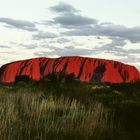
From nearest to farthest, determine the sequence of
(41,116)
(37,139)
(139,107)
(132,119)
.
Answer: (37,139) < (41,116) < (132,119) < (139,107)

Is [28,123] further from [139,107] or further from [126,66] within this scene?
[126,66]

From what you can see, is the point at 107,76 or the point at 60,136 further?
the point at 107,76

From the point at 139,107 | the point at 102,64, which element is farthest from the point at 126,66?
the point at 139,107

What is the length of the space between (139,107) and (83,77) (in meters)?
116

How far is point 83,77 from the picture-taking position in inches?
5044

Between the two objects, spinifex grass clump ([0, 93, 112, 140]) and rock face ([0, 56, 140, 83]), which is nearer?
spinifex grass clump ([0, 93, 112, 140])

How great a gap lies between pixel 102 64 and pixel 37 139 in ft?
405

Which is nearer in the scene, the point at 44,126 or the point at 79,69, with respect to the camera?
the point at 44,126

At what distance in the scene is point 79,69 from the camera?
427 feet

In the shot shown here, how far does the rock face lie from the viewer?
420ft

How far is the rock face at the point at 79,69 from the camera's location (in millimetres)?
128125

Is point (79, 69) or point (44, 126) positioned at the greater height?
point (79, 69)

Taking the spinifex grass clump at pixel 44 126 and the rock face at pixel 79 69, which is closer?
the spinifex grass clump at pixel 44 126

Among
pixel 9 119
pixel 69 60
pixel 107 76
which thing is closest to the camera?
pixel 9 119
